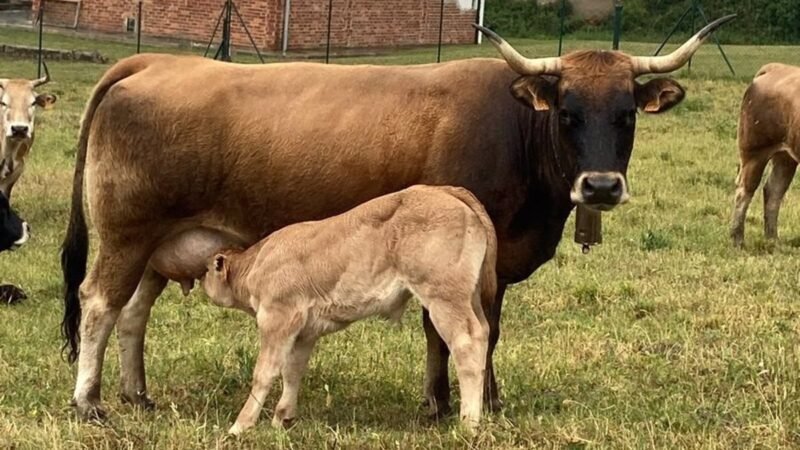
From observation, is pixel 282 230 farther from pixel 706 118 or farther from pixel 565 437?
pixel 706 118

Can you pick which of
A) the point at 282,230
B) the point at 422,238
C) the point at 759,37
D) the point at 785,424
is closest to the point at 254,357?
the point at 282,230

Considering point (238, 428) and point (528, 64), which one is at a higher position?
point (528, 64)

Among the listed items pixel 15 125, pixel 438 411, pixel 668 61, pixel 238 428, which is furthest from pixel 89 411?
pixel 15 125

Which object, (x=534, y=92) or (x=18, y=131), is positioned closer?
(x=534, y=92)

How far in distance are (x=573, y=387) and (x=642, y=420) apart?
112 cm

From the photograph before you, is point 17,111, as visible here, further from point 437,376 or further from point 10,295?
point 437,376

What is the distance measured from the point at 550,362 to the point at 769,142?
635 centimetres

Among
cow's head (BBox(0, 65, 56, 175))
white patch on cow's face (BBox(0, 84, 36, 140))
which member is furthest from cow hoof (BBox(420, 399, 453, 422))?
white patch on cow's face (BBox(0, 84, 36, 140))

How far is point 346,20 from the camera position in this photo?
3769 cm

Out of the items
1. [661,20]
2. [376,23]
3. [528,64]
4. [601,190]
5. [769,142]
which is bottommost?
[376,23]

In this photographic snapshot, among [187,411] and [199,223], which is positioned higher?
[199,223]

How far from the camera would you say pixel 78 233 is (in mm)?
7754

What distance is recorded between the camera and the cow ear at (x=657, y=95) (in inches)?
280

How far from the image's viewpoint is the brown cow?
13.3 metres
